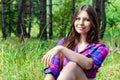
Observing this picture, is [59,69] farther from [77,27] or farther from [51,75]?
[77,27]

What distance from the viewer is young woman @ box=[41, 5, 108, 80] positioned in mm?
3445

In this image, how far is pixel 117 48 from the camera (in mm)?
7926

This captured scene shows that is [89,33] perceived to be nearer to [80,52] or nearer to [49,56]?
[80,52]

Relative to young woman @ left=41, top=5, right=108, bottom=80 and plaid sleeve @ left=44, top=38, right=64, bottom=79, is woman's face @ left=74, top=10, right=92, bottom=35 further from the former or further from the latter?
plaid sleeve @ left=44, top=38, right=64, bottom=79

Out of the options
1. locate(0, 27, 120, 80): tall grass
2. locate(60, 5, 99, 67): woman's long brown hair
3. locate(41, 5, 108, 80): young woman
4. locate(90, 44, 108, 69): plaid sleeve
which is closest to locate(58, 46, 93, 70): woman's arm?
locate(41, 5, 108, 80): young woman

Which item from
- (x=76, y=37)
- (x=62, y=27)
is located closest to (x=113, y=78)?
(x=76, y=37)

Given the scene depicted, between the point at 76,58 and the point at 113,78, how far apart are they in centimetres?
236

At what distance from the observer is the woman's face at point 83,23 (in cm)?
364

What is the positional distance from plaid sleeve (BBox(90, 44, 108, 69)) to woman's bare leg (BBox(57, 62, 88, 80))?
0.17 m

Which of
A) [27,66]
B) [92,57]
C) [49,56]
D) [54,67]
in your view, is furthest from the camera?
[27,66]

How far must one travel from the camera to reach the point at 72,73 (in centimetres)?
342

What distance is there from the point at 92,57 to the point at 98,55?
0.21 feet

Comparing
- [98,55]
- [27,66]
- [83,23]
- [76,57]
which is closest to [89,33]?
[83,23]

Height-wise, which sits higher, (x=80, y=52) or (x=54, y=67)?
(x=80, y=52)
